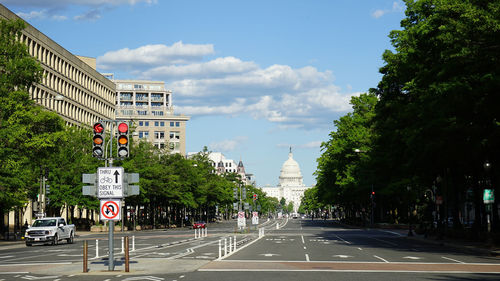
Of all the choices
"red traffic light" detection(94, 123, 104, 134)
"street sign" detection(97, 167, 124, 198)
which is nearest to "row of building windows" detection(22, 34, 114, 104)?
"red traffic light" detection(94, 123, 104, 134)

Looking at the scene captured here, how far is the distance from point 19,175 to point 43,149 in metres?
2.93

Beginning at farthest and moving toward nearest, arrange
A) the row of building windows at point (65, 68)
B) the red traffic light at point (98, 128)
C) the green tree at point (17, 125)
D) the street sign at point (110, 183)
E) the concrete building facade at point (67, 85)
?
1. the concrete building facade at point (67, 85)
2. the row of building windows at point (65, 68)
3. the green tree at point (17, 125)
4. the red traffic light at point (98, 128)
5. the street sign at point (110, 183)

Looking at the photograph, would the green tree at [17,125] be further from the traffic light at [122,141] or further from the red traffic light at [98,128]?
the traffic light at [122,141]

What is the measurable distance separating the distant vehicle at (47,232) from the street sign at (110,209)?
28.6m

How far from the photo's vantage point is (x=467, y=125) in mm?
37250

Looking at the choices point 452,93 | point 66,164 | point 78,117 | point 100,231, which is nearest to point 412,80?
point 452,93

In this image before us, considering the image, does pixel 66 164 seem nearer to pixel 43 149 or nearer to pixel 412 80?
pixel 43 149

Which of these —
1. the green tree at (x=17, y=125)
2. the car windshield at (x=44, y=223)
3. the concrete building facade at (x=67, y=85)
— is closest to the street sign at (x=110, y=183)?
the green tree at (x=17, y=125)

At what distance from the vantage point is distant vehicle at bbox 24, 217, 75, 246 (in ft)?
159

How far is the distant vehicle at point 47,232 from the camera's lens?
48.3 meters

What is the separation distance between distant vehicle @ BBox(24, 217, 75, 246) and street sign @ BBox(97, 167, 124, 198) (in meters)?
28.6

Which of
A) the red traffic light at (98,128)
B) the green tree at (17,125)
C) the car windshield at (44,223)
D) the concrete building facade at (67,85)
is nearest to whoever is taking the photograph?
the red traffic light at (98,128)

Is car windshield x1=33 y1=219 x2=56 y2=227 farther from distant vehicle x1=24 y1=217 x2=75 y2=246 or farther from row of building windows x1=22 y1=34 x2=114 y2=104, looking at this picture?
row of building windows x1=22 y1=34 x2=114 y2=104

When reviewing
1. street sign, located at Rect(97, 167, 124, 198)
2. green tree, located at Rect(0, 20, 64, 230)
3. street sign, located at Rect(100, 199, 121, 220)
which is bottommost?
street sign, located at Rect(100, 199, 121, 220)
